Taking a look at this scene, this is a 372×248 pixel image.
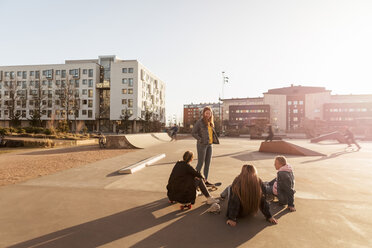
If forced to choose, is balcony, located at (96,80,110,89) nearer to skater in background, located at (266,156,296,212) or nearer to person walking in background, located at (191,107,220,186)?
person walking in background, located at (191,107,220,186)

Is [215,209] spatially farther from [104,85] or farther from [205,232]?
[104,85]

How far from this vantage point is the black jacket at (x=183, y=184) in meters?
3.44

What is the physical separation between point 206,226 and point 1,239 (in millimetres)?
2677

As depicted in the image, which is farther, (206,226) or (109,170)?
(109,170)

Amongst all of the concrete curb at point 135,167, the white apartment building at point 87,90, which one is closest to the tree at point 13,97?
the white apartment building at point 87,90

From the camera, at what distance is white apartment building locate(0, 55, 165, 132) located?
5259 cm

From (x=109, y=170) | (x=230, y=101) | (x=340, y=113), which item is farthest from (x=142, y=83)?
(x=340, y=113)

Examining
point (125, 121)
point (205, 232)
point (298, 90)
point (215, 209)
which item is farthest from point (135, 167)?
point (298, 90)

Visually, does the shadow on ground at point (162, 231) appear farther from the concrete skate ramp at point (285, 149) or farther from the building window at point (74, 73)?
the building window at point (74, 73)

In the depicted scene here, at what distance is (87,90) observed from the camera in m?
54.5

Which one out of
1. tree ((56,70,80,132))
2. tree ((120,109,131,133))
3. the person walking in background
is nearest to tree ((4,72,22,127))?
tree ((56,70,80,132))

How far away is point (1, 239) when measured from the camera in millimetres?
2445

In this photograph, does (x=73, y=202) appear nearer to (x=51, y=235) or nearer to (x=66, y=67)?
(x=51, y=235)

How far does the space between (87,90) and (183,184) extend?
5911 cm
